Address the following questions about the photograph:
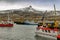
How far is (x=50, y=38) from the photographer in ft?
101

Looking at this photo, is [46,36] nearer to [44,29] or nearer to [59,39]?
[44,29]

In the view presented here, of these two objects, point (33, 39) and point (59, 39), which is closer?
point (59, 39)

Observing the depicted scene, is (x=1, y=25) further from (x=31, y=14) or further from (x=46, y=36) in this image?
(x=31, y=14)

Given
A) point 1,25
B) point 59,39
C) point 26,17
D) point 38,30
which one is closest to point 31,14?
point 26,17

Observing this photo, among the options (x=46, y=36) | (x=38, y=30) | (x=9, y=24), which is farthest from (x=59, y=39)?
(x=9, y=24)

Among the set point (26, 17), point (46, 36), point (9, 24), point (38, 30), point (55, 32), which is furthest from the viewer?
point (26, 17)

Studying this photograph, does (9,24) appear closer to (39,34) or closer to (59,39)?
(39,34)

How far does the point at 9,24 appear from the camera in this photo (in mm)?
68125

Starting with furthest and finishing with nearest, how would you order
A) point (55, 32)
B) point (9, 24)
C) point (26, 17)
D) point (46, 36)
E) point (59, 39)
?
point (26, 17)
point (9, 24)
point (46, 36)
point (55, 32)
point (59, 39)

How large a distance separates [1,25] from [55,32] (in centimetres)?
4145

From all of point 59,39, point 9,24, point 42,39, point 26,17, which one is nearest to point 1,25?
point 9,24

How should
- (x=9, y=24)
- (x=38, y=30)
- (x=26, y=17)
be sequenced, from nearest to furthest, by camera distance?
(x=38, y=30), (x=9, y=24), (x=26, y=17)

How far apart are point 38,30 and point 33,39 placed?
402cm

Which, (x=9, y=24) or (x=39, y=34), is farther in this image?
(x=9, y=24)
